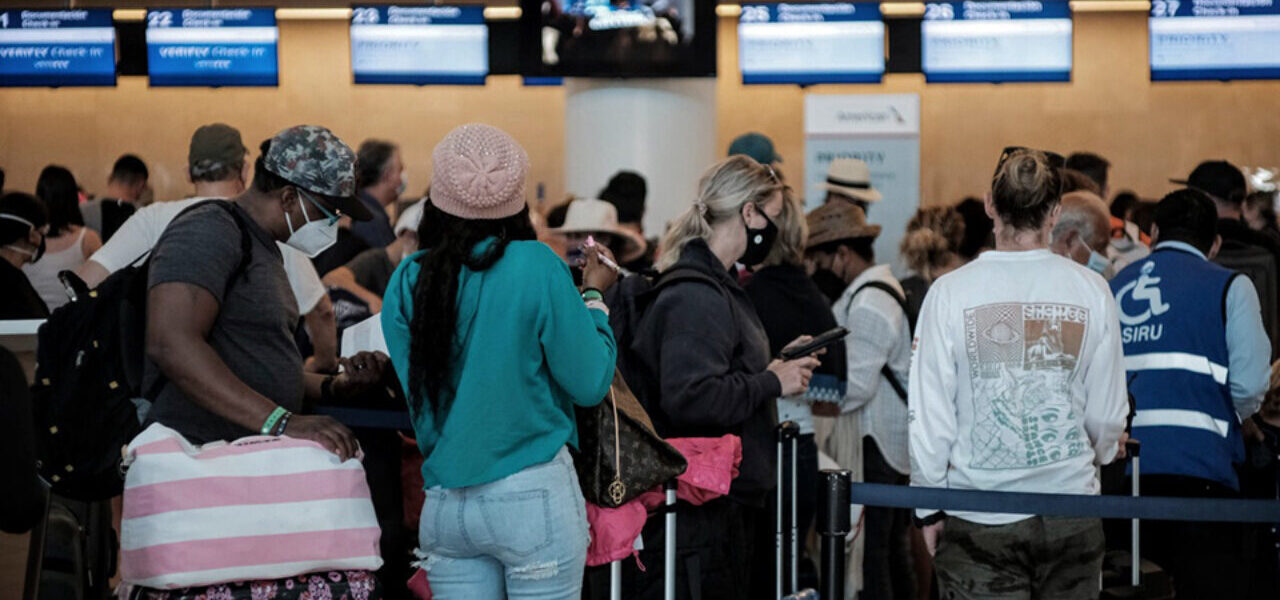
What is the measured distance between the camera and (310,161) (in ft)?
11.4

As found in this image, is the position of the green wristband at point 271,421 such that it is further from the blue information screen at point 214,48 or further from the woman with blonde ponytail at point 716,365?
the blue information screen at point 214,48

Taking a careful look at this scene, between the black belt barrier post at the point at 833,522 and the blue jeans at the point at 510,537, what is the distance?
670 millimetres

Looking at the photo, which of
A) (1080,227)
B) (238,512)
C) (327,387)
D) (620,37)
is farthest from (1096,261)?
(620,37)

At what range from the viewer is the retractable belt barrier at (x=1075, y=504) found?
11.4 ft

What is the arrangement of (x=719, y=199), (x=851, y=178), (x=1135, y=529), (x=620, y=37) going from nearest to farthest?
(x=719, y=199) < (x=1135, y=529) < (x=851, y=178) < (x=620, y=37)

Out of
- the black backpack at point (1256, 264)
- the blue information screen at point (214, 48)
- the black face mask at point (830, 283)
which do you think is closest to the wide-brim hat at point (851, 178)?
the black face mask at point (830, 283)

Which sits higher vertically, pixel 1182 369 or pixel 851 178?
pixel 851 178

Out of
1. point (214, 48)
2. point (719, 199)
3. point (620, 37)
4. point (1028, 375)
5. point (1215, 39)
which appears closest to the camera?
point (1028, 375)

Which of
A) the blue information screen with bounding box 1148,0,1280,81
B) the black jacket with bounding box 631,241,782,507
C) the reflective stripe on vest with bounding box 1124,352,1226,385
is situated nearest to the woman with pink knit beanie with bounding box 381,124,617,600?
the black jacket with bounding box 631,241,782,507

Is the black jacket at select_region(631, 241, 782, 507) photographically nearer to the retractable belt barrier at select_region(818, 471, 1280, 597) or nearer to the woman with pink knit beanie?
the retractable belt barrier at select_region(818, 471, 1280, 597)

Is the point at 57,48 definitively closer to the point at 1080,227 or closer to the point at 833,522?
the point at 1080,227

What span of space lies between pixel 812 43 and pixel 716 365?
663cm

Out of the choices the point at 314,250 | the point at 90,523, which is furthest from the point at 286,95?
the point at 314,250

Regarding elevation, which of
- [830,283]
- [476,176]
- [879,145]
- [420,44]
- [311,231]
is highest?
[420,44]
